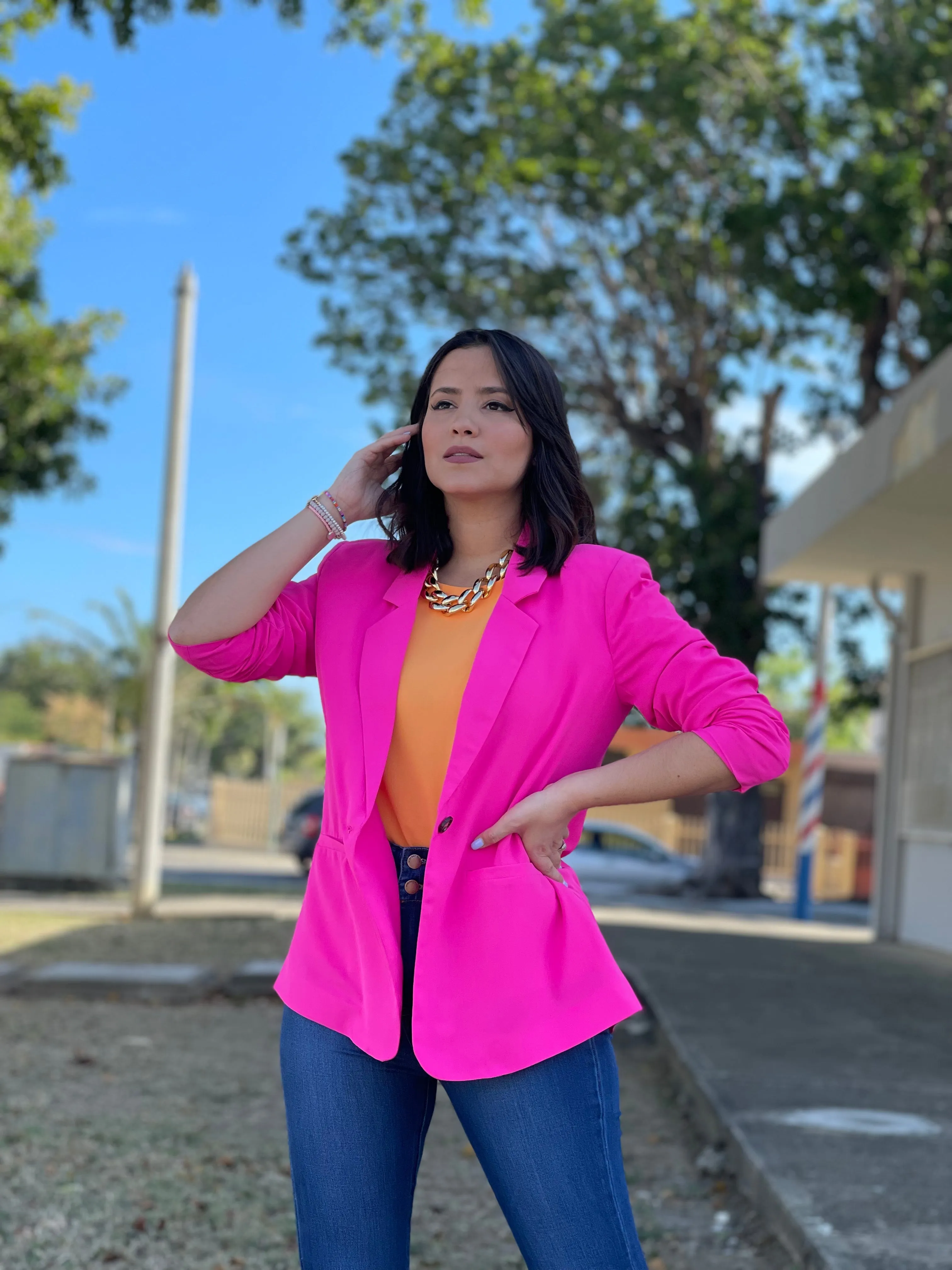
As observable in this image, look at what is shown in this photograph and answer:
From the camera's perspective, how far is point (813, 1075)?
19.0ft

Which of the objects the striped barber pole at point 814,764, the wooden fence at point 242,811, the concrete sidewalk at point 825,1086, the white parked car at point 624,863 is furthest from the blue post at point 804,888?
the wooden fence at point 242,811

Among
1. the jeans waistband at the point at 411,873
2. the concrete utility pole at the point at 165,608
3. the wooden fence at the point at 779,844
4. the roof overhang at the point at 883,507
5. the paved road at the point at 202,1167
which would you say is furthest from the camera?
the wooden fence at the point at 779,844

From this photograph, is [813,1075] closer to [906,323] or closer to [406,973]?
[406,973]

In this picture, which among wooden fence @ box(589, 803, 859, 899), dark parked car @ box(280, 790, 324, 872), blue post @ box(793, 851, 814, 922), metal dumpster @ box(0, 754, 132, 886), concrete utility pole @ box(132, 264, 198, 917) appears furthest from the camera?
wooden fence @ box(589, 803, 859, 899)

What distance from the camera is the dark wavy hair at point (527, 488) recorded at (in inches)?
83.4

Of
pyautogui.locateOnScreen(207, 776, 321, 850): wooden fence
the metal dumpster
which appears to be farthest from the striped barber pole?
pyautogui.locateOnScreen(207, 776, 321, 850): wooden fence

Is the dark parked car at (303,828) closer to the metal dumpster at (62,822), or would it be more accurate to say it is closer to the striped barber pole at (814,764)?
the metal dumpster at (62,822)

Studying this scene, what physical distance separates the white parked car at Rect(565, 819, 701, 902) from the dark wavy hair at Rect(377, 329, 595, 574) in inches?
773

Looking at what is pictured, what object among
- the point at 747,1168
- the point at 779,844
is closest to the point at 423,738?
the point at 747,1168

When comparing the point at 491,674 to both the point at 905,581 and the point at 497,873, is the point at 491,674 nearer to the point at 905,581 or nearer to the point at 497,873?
the point at 497,873

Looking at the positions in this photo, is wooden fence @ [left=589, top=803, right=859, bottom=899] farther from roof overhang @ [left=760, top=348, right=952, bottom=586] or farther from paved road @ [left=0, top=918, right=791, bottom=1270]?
paved road @ [left=0, top=918, right=791, bottom=1270]

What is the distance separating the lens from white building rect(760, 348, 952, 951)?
8.74 metres

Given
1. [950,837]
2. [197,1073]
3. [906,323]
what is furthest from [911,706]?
[197,1073]

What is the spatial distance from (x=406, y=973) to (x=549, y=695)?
0.43 meters
